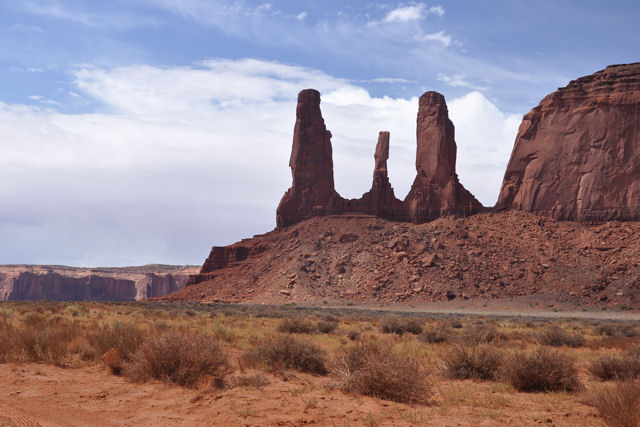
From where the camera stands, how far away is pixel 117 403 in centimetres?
833

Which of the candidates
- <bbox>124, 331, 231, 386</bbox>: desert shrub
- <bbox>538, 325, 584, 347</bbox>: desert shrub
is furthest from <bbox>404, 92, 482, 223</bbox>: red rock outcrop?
<bbox>124, 331, 231, 386</bbox>: desert shrub

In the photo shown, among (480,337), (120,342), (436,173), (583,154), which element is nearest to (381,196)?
(436,173)

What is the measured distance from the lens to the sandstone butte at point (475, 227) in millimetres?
59156

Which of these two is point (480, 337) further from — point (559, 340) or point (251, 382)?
point (251, 382)

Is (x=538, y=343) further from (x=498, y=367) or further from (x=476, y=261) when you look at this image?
(x=476, y=261)

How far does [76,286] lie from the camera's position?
117438 millimetres

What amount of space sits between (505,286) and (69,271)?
117590mm

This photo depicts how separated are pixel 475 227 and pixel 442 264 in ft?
30.9

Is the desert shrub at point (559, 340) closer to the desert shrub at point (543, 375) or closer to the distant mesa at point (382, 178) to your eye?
the desert shrub at point (543, 375)

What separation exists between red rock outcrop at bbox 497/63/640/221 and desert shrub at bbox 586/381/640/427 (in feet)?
213

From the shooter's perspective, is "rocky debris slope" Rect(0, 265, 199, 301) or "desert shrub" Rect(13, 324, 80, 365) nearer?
"desert shrub" Rect(13, 324, 80, 365)

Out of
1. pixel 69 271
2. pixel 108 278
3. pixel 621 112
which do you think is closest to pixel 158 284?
pixel 108 278

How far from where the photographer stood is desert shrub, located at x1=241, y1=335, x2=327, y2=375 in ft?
37.7

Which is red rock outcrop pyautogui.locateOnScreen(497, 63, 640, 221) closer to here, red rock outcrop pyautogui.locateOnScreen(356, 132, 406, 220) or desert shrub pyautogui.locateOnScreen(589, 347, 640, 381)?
red rock outcrop pyautogui.locateOnScreen(356, 132, 406, 220)
